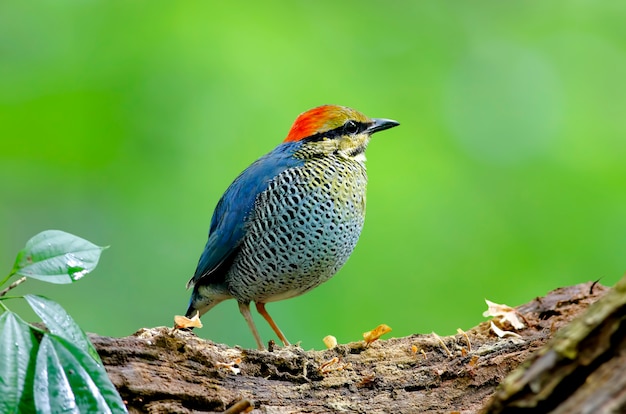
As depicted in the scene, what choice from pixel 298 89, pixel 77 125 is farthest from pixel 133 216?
pixel 298 89

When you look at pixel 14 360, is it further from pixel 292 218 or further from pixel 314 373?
pixel 292 218

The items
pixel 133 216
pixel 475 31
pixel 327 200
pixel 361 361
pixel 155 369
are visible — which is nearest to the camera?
pixel 155 369

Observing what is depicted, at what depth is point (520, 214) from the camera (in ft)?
25.8

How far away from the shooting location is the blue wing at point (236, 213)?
568cm

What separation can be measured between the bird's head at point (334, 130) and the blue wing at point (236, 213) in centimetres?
18

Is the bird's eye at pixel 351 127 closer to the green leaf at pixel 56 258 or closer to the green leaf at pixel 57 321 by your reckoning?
the green leaf at pixel 56 258

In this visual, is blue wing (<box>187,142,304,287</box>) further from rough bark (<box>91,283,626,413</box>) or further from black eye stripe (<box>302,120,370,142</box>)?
rough bark (<box>91,283,626,413</box>)

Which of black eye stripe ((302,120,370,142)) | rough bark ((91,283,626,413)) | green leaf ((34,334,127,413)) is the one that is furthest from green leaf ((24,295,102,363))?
black eye stripe ((302,120,370,142))

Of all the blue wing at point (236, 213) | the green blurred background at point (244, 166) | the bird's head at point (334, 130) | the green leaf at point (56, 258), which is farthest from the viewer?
the green blurred background at point (244, 166)

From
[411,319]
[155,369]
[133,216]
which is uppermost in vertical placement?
[133,216]

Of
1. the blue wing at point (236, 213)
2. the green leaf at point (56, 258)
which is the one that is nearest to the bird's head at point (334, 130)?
the blue wing at point (236, 213)

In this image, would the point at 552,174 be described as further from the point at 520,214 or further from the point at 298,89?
the point at 298,89

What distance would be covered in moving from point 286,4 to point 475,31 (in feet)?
7.43

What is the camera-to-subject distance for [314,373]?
4.28 metres
